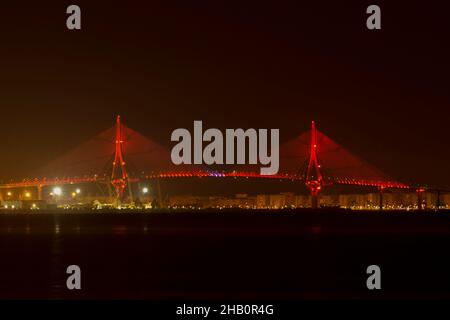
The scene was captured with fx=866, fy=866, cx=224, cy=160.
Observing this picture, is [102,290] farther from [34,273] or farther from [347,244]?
[347,244]

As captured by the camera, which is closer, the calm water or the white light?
the calm water

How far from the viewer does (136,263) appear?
2556cm

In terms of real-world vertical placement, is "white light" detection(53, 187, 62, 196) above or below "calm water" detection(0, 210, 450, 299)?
below

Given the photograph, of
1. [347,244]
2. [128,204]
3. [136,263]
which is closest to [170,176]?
[128,204]

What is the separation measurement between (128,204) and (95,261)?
243 feet

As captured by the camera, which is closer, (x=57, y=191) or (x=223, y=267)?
(x=223, y=267)

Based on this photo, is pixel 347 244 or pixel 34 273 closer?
pixel 34 273

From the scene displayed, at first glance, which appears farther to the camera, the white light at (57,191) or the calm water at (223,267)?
the white light at (57,191)

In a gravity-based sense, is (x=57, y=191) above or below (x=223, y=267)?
below

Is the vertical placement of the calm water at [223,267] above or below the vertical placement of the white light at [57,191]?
above
